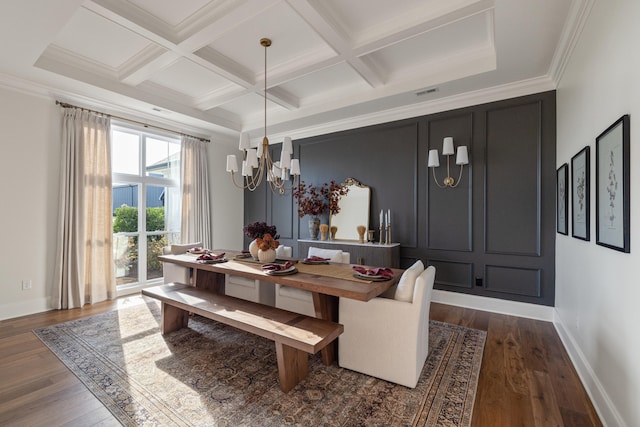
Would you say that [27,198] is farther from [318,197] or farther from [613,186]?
[613,186]

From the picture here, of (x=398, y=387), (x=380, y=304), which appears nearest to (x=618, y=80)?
(x=380, y=304)

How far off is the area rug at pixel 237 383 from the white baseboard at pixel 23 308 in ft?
2.66

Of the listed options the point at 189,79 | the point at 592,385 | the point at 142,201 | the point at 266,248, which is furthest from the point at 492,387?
the point at 142,201

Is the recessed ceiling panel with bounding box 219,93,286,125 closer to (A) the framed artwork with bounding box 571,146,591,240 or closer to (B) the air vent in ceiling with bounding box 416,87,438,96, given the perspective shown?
(B) the air vent in ceiling with bounding box 416,87,438,96

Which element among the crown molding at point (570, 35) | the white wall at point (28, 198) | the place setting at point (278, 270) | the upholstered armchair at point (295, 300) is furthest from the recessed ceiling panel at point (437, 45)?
the white wall at point (28, 198)

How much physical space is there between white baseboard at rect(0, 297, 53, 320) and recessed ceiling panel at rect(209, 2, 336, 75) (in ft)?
12.3

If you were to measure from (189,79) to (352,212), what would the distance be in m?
3.00

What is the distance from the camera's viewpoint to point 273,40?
10.1 ft

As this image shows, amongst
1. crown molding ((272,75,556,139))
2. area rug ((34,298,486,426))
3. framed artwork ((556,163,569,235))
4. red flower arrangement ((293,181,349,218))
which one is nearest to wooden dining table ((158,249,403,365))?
area rug ((34,298,486,426))

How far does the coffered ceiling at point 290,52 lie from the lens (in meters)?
2.50

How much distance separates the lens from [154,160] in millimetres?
5000

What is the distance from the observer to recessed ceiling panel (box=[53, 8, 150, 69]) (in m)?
2.79

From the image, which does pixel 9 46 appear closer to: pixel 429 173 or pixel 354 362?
pixel 354 362

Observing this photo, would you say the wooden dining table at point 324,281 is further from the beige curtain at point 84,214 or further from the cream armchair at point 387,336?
the beige curtain at point 84,214
